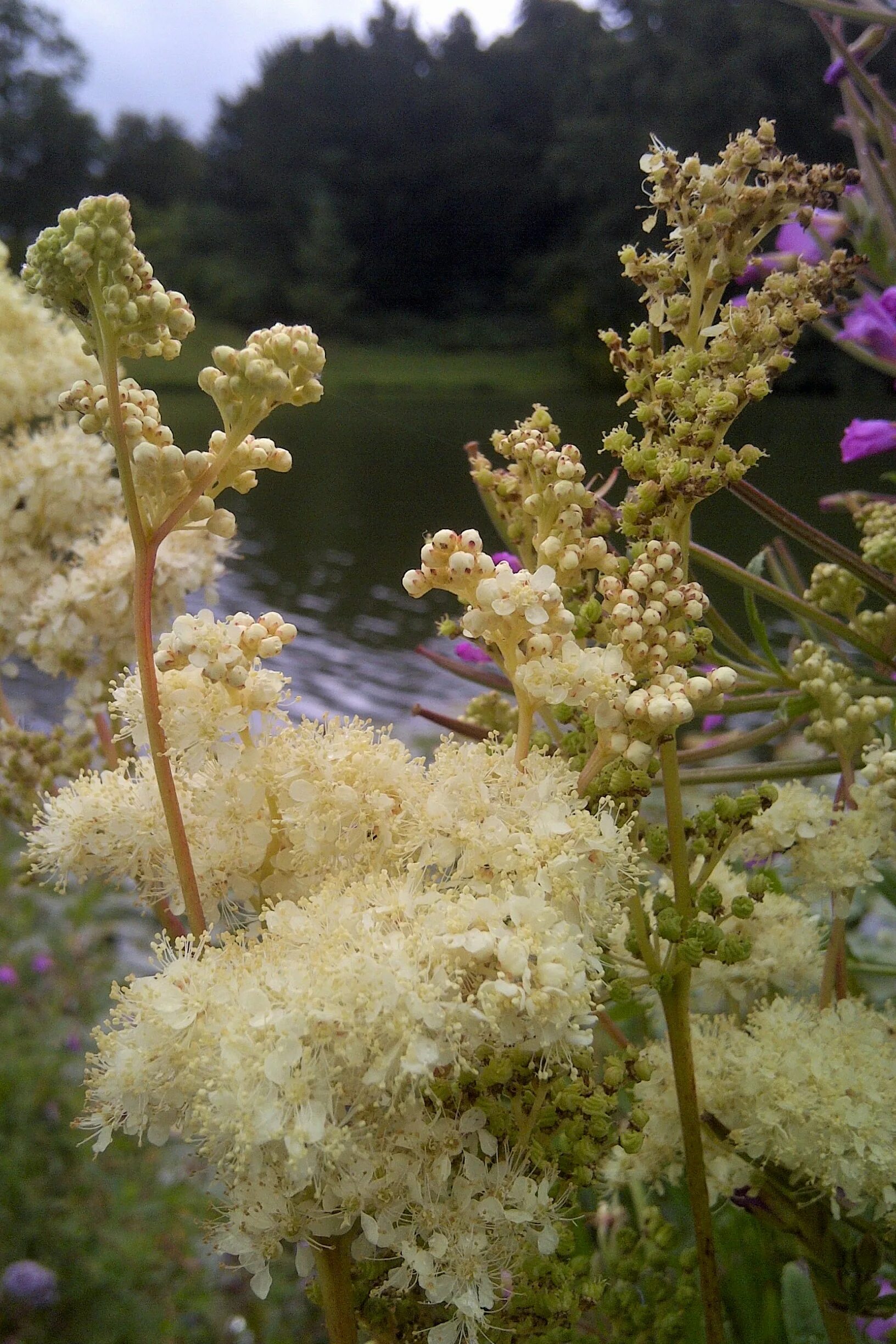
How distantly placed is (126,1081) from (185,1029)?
0.02 meters

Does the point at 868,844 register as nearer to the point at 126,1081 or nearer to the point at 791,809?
the point at 791,809

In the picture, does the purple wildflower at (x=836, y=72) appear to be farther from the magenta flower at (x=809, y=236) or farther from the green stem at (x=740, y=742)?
the green stem at (x=740, y=742)

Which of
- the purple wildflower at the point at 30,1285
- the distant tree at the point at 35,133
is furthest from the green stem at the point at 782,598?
the distant tree at the point at 35,133

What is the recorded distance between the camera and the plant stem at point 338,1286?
0.34m

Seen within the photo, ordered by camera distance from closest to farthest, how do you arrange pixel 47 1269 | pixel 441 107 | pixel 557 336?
pixel 47 1269 → pixel 557 336 → pixel 441 107

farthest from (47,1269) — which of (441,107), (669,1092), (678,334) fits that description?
(441,107)

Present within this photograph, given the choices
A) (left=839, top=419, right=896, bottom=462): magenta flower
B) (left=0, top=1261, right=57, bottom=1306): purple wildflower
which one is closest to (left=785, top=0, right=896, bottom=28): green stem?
(left=839, top=419, right=896, bottom=462): magenta flower

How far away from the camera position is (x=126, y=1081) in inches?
12.6

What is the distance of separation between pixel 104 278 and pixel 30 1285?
1160 millimetres

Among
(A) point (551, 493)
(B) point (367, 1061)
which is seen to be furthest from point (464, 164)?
(B) point (367, 1061)

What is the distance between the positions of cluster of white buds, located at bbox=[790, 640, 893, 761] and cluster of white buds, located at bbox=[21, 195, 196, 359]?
1.03 feet

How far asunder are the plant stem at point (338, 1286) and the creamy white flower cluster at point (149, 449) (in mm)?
246

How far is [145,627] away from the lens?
347 mm

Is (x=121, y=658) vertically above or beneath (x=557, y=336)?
beneath
